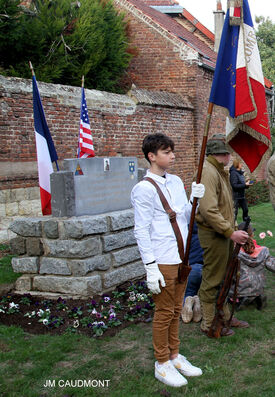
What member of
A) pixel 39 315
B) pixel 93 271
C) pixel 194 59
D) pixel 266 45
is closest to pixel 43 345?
pixel 39 315

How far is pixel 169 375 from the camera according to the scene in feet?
11.0

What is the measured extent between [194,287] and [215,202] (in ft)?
4.48

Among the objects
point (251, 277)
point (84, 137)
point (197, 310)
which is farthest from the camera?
point (84, 137)

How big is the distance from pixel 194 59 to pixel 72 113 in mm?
5969

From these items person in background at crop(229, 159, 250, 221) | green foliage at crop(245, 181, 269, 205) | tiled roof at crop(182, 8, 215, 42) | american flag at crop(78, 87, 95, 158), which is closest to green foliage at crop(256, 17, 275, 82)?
tiled roof at crop(182, 8, 215, 42)

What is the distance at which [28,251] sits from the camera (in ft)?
18.1

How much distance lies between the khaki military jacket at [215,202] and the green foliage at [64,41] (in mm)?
7579

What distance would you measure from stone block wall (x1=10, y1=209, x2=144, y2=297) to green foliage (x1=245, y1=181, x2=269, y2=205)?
10087mm

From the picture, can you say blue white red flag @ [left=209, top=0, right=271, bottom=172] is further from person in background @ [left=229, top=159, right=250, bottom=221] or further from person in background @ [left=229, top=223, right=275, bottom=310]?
person in background @ [left=229, top=159, right=250, bottom=221]

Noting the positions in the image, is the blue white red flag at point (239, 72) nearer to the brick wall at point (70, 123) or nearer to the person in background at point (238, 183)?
the brick wall at point (70, 123)

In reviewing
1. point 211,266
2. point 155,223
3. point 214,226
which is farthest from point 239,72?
point 211,266

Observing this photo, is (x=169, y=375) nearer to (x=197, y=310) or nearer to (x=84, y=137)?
(x=197, y=310)

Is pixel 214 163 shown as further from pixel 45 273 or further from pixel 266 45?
Result: pixel 266 45

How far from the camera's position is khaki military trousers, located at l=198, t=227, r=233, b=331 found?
4.18 metres
